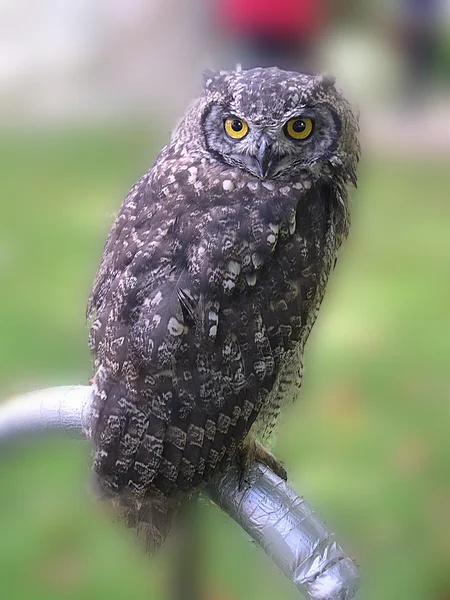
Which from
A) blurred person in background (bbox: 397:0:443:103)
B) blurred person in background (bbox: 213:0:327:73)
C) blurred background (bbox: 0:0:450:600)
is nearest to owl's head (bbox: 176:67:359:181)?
blurred background (bbox: 0:0:450:600)

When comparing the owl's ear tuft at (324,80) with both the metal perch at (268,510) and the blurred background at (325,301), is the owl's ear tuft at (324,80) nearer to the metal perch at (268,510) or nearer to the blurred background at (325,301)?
the blurred background at (325,301)

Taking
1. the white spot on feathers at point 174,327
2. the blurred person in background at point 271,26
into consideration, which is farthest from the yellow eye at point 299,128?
the blurred person in background at point 271,26

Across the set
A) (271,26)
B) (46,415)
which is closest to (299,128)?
(46,415)

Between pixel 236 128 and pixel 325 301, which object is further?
pixel 325 301

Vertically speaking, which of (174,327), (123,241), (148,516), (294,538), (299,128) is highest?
(299,128)

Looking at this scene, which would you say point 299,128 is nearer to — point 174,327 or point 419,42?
point 174,327

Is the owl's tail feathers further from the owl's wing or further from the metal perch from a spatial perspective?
the owl's wing
